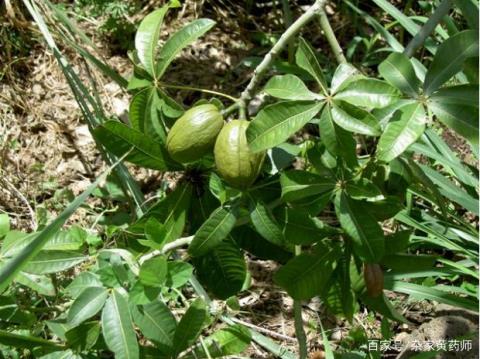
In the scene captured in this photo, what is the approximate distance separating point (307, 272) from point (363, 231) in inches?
7.3

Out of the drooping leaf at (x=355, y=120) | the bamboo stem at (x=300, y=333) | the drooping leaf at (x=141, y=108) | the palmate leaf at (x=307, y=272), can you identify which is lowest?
the bamboo stem at (x=300, y=333)

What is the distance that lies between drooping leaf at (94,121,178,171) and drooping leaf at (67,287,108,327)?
0.34 meters

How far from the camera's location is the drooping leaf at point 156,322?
4.32 ft

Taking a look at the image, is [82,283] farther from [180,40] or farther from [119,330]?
[180,40]

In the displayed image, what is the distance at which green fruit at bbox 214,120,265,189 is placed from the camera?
1.32m

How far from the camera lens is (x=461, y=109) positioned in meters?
1.24

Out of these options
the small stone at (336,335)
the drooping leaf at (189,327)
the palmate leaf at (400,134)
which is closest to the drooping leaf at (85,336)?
the drooping leaf at (189,327)

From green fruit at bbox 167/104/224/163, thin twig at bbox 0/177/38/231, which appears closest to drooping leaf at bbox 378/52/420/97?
green fruit at bbox 167/104/224/163

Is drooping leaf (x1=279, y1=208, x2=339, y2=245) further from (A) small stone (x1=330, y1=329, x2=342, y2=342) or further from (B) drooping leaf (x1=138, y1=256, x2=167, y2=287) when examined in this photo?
(A) small stone (x1=330, y1=329, x2=342, y2=342)

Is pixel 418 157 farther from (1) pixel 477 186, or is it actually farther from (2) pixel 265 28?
(2) pixel 265 28

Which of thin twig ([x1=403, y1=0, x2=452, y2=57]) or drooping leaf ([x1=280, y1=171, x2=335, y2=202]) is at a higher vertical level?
thin twig ([x1=403, y1=0, x2=452, y2=57])

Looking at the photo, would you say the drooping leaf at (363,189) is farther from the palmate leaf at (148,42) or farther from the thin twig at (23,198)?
the thin twig at (23,198)

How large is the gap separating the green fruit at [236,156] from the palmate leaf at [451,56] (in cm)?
37

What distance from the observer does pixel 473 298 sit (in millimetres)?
1843
